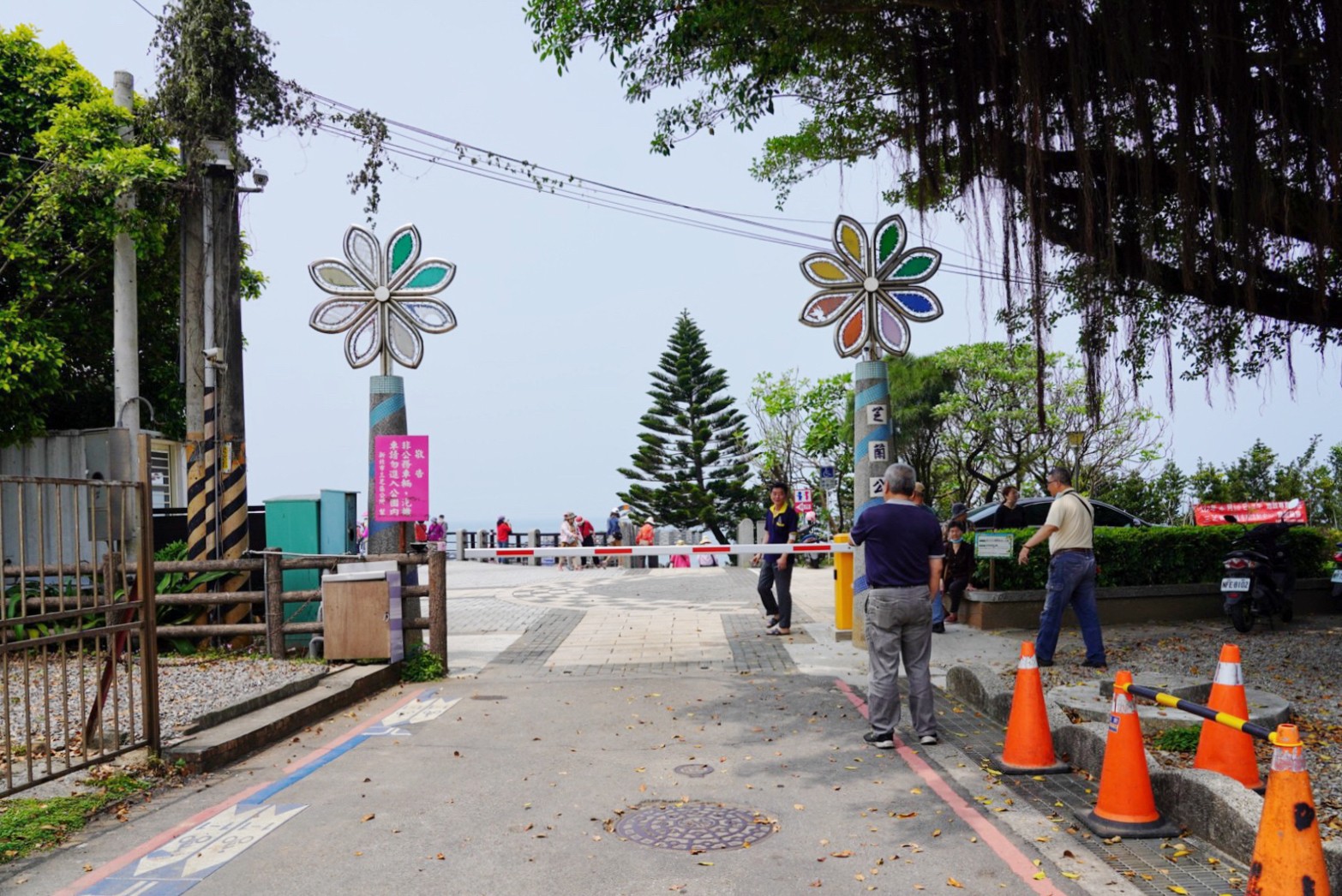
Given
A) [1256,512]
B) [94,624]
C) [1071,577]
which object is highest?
[1256,512]

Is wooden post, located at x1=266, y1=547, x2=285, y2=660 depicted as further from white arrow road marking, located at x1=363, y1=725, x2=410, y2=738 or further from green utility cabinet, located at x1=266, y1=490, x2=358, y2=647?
white arrow road marking, located at x1=363, y1=725, x2=410, y2=738

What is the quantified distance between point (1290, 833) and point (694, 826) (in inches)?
107

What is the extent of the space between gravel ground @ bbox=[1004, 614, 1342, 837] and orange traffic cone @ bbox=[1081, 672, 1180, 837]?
2.43 feet

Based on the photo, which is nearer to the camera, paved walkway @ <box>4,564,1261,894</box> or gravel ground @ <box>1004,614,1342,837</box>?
paved walkway @ <box>4,564,1261,894</box>

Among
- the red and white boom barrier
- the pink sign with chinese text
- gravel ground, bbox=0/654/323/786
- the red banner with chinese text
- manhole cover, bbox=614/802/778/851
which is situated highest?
the pink sign with chinese text

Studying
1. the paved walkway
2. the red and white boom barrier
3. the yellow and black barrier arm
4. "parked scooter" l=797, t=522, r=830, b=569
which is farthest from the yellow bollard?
"parked scooter" l=797, t=522, r=830, b=569

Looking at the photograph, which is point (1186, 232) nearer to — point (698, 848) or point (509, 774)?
point (698, 848)

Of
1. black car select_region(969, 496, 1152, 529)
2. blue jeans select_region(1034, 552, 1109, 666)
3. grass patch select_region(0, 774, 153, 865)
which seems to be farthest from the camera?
black car select_region(969, 496, 1152, 529)

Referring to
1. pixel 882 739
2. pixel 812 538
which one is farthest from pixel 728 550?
pixel 812 538

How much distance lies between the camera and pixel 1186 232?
6539 mm

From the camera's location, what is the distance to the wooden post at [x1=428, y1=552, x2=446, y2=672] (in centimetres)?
1048

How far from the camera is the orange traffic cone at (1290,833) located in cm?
368

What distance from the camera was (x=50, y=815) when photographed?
558 centimetres

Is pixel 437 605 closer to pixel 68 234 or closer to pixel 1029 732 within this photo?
pixel 1029 732
